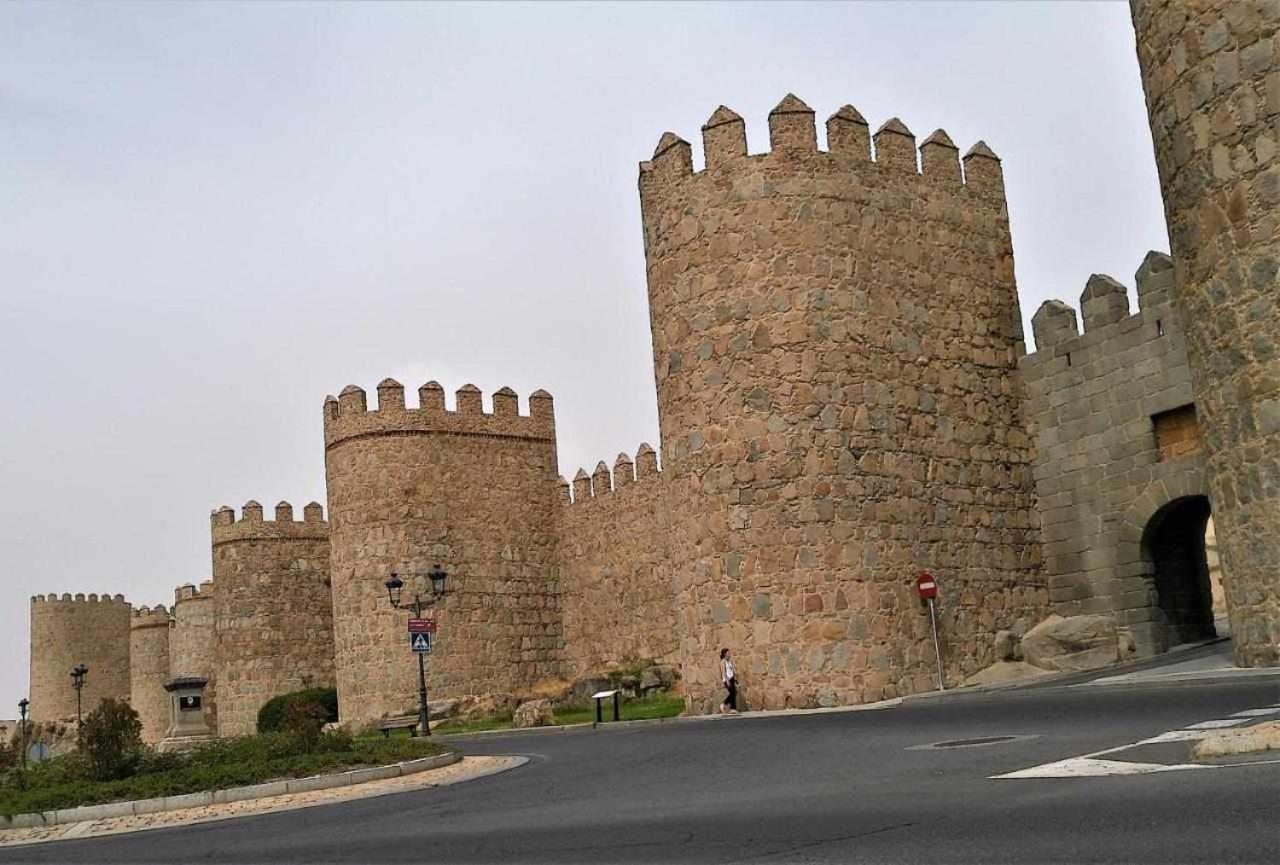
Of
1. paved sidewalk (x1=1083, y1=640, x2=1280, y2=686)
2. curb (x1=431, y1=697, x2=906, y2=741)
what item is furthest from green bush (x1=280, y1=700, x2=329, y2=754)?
paved sidewalk (x1=1083, y1=640, x2=1280, y2=686)

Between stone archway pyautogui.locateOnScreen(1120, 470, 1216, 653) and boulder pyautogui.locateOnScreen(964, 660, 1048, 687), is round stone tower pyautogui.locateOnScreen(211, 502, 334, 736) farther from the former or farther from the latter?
stone archway pyautogui.locateOnScreen(1120, 470, 1216, 653)

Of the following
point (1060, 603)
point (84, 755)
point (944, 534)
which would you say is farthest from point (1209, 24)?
point (84, 755)

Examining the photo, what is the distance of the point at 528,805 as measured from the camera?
930 cm

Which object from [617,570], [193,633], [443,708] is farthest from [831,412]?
[193,633]

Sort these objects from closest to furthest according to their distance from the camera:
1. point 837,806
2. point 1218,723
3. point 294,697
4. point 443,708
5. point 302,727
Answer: point 837,806 < point 1218,723 < point 302,727 < point 443,708 < point 294,697

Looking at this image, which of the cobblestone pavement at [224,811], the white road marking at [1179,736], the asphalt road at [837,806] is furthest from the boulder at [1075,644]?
the white road marking at [1179,736]

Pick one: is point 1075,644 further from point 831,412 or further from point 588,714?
point 588,714

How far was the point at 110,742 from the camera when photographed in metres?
14.4

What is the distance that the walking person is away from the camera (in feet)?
57.5

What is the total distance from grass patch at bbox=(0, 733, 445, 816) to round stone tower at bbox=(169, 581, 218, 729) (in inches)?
1265

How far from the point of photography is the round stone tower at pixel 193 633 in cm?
4719

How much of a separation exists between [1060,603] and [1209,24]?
361 inches

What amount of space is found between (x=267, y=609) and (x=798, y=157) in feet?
84.3

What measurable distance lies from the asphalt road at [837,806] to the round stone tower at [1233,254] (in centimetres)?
179
